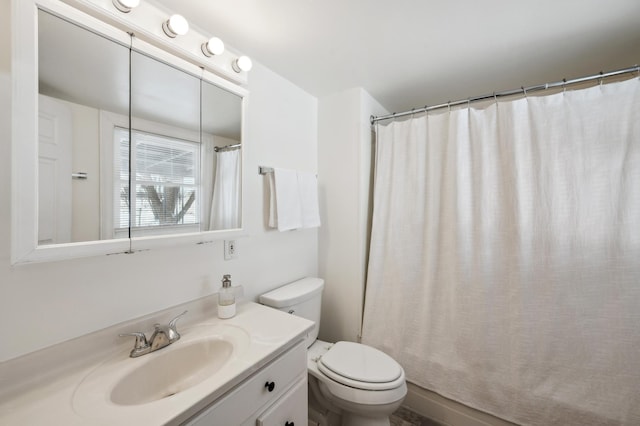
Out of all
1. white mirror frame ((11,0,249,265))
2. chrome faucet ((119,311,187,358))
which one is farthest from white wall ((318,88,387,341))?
white mirror frame ((11,0,249,265))

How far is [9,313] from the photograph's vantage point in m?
0.71

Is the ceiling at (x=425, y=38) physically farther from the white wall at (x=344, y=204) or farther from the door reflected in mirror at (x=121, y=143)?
the door reflected in mirror at (x=121, y=143)

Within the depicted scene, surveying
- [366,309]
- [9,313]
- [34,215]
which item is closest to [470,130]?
[366,309]

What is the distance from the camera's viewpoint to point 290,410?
101 cm

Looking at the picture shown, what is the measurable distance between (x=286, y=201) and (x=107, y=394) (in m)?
1.11

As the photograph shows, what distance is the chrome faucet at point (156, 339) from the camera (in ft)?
2.93

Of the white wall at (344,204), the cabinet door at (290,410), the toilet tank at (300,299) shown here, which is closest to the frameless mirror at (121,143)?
the toilet tank at (300,299)

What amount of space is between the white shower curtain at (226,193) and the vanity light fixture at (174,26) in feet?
1.55

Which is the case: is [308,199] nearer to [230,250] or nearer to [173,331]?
→ [230,250]

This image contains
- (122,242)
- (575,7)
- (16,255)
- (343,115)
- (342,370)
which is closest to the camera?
(16,255)

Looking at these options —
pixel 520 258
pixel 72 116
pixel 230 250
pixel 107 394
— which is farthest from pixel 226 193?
pixel 520 258

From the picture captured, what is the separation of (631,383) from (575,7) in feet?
5.59

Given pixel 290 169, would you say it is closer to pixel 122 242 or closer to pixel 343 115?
pixel 343 115

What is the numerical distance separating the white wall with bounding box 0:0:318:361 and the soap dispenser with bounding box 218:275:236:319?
102 millimetres
